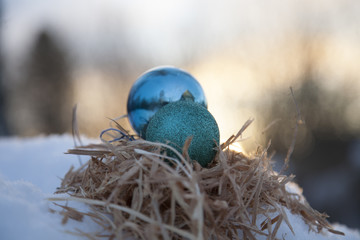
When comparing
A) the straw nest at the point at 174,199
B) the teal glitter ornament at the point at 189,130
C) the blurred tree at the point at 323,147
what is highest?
the teal glitter ornament at the point at 189,130

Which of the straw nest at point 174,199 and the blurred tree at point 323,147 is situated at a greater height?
the straw nest at point 174,199

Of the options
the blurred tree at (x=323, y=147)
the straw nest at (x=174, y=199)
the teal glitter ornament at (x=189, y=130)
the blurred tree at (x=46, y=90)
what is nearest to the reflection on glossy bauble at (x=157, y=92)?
the teal glitter ornament at (x=189, y=130)

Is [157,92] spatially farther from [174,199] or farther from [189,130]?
[174,199]

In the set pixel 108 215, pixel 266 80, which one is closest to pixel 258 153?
pixel 108 215

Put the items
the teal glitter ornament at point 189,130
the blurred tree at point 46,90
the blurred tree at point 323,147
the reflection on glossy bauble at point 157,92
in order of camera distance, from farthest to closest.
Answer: the blurred tree at point 46,90
the blurred tree at point 323,147
the reflection on glossy bauble at point 157,92
the teal glitter ornament at point 189,130

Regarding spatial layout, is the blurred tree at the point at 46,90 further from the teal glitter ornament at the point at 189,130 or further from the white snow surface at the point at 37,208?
the teal glitter ornament at the point at 189,130

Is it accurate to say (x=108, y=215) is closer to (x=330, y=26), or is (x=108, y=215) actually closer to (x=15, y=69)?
(x=330, y=26)
